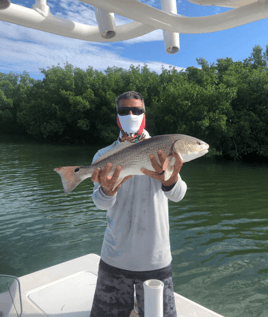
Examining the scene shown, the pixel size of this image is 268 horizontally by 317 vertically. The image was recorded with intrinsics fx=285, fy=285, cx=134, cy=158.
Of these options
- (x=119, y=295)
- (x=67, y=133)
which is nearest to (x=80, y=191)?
(x=119, y=295)

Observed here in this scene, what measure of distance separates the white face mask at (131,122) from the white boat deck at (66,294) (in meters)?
1.74

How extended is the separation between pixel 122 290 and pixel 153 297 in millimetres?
436

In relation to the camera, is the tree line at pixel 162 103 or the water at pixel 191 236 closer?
the water at pixel 191 236

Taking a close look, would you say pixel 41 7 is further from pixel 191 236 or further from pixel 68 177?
pixel 191 236

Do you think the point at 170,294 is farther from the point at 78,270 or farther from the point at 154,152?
the point at 78,270

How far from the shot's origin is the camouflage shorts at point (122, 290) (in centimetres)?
223

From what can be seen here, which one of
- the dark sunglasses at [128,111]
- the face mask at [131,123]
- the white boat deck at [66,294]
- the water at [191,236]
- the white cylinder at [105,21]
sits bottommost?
the water at [191,236]

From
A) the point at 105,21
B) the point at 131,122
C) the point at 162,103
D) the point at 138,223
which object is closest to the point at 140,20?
the point at 105,21

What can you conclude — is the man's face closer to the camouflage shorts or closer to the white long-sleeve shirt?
the white long-sleeve shirt

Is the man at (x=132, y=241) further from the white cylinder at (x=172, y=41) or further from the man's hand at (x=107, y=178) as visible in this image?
the white cylinder at (x=172, y=41)

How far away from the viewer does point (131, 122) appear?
8.05ft

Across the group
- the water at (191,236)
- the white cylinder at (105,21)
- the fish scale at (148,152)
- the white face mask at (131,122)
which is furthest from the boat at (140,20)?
the water at (191,236)

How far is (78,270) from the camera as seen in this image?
4133 millimetres

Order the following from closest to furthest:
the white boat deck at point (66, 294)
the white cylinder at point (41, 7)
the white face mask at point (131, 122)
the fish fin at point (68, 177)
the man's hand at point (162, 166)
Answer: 1. the man's hand at point (162, 166)
2. the fish fin at point (68, 177)
3. the white face mask at point (131, 122)
4. the white boat deck at point (66, 294)
5. the white cylinder at point (41, 7)
